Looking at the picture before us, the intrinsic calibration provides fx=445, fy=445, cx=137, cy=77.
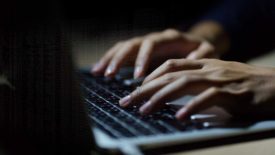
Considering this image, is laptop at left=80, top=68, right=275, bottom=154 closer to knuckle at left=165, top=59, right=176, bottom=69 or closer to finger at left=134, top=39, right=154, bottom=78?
knuckle at left=165, top=59, right=176, bottom=69

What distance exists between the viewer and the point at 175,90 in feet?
2.05

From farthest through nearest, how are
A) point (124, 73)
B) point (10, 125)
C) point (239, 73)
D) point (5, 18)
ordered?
1. point (124, 73)
2. point (239, 73)
3. point (10, 125)
4. point (5, 18)

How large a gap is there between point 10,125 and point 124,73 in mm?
366

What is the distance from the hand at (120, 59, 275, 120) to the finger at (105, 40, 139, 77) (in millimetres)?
211

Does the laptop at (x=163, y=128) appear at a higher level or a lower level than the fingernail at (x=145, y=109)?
lower

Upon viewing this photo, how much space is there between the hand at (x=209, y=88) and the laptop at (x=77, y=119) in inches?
0.6

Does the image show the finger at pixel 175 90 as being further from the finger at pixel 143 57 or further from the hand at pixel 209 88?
the finger at pixel 143 57

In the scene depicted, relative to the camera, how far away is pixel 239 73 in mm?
703

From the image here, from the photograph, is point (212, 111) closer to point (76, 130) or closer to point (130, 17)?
point (76, 130)

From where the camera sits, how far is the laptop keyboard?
0.53 m

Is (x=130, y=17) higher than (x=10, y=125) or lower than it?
higher

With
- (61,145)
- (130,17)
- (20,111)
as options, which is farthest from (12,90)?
(130,17)

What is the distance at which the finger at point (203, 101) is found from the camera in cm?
59

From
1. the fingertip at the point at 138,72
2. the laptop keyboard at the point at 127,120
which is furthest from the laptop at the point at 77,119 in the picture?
the fingertip at the point at 138,72
